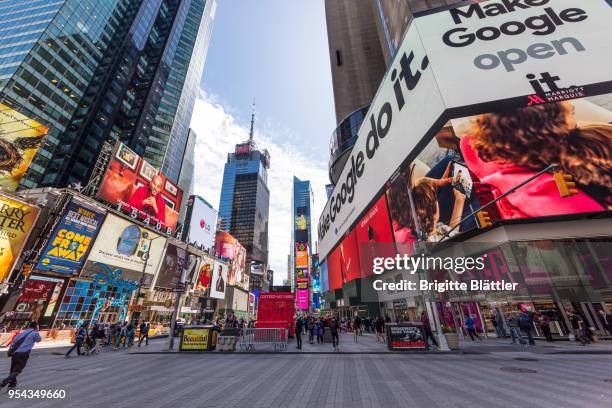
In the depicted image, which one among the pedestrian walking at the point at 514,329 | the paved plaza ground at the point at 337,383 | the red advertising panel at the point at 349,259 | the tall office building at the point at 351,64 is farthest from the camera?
the tall office building at the point at 351,64

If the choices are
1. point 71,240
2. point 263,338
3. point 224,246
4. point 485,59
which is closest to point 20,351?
point 263,338

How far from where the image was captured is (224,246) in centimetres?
6662

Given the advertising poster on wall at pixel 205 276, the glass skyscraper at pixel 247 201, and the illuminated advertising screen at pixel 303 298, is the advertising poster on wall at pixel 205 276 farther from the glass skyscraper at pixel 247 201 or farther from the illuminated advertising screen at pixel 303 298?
the glass skyscraper at pixel 247 201

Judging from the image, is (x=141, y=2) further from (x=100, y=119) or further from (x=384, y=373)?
(x=384, y=373)

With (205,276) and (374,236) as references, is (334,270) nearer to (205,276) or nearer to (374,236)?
(374,236)

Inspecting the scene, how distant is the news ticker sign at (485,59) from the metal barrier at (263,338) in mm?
20033

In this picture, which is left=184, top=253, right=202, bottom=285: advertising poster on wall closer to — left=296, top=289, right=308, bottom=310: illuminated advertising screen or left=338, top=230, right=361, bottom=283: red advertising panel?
left=338, top=230, right=361, bottom=283: red advertising panel

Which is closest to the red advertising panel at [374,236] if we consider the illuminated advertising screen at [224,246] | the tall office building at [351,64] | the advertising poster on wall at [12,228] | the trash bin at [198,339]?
the trash bin at [198,339]

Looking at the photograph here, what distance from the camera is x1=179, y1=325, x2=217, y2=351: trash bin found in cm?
1585

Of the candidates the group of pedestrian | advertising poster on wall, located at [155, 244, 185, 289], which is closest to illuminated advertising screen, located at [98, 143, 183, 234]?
advertising poster on wall, located at [155, 244, 185, 289]

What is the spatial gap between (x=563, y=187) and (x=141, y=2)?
366ft

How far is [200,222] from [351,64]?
2171 inches

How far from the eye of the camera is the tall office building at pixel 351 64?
55922 millimetres

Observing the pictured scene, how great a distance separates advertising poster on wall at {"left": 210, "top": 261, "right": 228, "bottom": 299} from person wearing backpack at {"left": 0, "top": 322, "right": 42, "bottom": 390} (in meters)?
51.7
